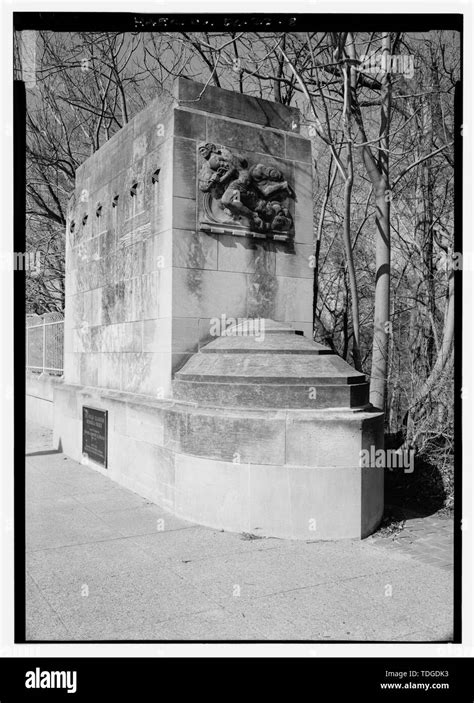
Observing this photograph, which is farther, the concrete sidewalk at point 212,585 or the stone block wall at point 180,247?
the stone block wall at point 180,247

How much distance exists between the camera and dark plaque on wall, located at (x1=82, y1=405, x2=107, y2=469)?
8.86 m

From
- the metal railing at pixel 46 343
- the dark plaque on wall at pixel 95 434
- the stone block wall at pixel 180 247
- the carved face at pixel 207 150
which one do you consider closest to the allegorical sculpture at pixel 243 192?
the carved face at pixel 207 150

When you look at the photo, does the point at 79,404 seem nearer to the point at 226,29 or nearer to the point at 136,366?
the point at 136,366

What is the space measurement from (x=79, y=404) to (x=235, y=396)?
15.2ft

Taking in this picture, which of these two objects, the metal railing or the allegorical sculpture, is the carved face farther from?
the metal railing

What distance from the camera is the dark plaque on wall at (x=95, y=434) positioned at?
8.86 metres

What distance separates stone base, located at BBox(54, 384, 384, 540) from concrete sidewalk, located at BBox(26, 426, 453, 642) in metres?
0.20

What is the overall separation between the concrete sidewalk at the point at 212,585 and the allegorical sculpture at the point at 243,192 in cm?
397

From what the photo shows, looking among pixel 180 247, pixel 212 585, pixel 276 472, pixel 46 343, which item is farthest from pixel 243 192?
pixel 46 343

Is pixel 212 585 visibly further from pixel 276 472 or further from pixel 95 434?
pixel 95 434

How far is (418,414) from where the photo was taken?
7781 millimetres

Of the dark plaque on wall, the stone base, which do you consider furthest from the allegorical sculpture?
the dark plaque on wall

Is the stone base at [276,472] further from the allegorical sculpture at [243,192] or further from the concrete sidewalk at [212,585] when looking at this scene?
the allegorical sculpture at [243,192]

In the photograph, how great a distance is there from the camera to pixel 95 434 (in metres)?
9.20
